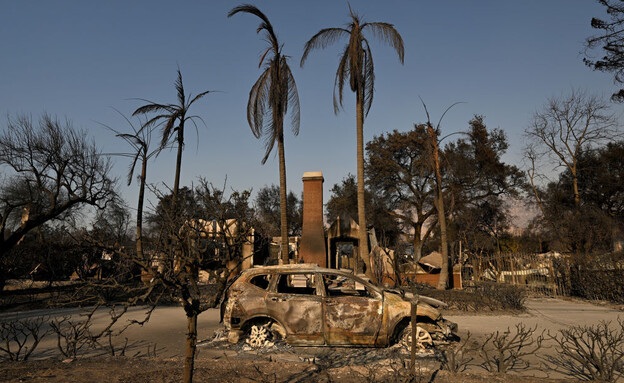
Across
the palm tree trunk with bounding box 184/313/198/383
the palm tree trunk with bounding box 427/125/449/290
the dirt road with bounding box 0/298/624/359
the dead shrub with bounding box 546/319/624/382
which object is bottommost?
the dirt road with bounding box 0/298/624/359

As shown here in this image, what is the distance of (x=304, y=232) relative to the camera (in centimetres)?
2103

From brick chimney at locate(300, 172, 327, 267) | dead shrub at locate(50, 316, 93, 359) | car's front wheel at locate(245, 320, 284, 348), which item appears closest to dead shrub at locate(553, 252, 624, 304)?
brick chimney at locate(300, 172, 327, 267)

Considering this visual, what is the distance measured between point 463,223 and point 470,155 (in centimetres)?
681

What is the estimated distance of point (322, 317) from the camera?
729cm

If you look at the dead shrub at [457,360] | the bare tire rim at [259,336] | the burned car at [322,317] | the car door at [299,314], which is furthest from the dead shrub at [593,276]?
the bare tire rim at [259,336]

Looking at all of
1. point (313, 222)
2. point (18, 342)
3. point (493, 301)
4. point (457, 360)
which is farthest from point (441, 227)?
point (18, 342)

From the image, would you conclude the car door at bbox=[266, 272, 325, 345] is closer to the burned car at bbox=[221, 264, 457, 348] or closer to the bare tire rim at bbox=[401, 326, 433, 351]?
the burned car at bbox=[221, 264, 457, 348]

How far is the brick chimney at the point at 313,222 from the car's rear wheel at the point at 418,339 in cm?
1263

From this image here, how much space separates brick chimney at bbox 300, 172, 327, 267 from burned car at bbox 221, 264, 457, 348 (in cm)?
1253

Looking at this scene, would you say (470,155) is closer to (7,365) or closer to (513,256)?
(513,256)

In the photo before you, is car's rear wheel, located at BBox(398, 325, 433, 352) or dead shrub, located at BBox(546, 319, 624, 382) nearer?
dead shrub, located at BBox(546, 319, 624, 382)

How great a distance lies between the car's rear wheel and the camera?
285 inches

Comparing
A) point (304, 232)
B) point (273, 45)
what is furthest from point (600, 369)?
point (304, 232)

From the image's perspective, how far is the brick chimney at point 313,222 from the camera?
20.5 m
